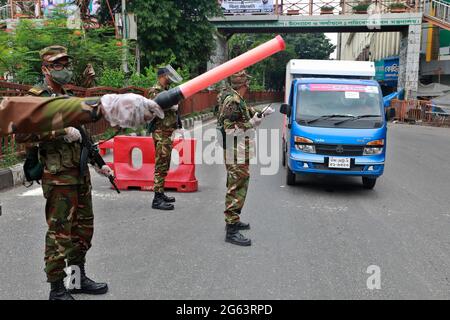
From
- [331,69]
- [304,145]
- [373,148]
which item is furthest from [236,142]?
[331,69]

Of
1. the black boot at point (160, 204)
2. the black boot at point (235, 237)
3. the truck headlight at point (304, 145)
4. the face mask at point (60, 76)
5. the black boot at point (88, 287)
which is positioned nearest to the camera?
the face mask at point (60, 76)

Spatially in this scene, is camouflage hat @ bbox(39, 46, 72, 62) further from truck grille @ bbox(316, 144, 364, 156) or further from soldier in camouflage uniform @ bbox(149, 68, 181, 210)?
truck grille @ bbox(316, 144, 364, 156)

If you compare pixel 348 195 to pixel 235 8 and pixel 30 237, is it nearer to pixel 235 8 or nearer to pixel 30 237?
pixel 30 237

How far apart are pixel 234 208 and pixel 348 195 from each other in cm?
304

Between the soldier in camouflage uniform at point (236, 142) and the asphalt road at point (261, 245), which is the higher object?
Answer: the soldier in camouflage uniform at point (236, 142)

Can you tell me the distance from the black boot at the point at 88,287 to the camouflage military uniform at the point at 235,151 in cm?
170

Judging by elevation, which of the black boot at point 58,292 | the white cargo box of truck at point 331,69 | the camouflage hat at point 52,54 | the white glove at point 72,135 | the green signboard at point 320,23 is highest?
the green signboard at point 320,23

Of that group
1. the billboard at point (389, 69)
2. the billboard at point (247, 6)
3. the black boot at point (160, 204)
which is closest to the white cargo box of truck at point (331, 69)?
the black boot at point (160, 204)

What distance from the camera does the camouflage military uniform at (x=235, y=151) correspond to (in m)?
A: 5.00

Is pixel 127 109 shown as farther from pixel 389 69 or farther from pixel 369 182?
pixel 389 69

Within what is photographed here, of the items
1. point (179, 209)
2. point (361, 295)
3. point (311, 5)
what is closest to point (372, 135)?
point (179, 209)

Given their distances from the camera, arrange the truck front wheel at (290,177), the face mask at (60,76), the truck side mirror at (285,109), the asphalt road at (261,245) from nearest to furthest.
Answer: the face mask at (60,76) < the asphalt road at (261,245) < the truck side mirror at (285,109) < the truck front wheel at (290,177)

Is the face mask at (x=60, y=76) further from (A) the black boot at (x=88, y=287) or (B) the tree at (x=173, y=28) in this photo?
(B) the tree at (x=173, y=28)
